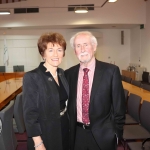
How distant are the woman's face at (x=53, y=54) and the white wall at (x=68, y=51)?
25.9 ft

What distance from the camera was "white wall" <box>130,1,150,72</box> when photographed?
26.3 ft

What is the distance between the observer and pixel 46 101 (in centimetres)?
161

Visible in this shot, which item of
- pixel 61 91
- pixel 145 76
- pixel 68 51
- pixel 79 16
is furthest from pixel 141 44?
pixel 61 91

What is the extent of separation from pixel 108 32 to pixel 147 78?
11.0ft

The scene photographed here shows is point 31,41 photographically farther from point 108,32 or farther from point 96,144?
point 96,144

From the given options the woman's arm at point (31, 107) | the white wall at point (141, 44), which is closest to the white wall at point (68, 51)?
the white wall at point (141, 44)

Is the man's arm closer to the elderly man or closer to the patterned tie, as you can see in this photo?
the elderly man

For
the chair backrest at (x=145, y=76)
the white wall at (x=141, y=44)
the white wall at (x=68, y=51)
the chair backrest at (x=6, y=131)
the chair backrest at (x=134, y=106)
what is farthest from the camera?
the white wall at (x=68, y=51)

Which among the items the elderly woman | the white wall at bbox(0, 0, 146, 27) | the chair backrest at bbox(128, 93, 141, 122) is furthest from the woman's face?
the white wall at bbox(0, 0, 146, 27)

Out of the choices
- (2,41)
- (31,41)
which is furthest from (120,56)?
(2,41)

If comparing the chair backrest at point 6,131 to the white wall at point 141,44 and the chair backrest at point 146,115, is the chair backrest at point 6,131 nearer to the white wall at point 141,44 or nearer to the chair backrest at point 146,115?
the chair backrest at point 146,115

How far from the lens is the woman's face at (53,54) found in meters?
1.67

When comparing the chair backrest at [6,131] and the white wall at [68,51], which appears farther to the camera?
the white wall at [68,51]

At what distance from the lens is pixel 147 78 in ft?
25.0
